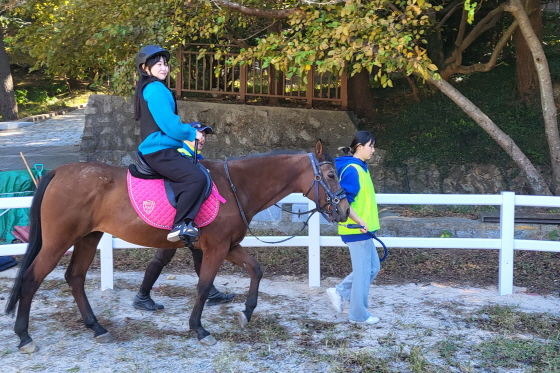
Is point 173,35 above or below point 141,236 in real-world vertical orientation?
above

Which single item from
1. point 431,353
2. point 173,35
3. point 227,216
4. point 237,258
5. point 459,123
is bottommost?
point 431,353

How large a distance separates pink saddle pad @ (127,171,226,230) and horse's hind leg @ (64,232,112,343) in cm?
72

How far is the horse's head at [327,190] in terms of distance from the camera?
16.4 feet

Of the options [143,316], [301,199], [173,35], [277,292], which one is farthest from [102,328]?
[173,35]

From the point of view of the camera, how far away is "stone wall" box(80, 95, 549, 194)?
37.3ft

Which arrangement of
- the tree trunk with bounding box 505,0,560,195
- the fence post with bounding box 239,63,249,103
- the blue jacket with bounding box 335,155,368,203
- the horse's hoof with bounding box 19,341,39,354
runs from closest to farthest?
the horse's hoof with bounding box 19,341,39,354 → the blue jacket with bounding box 335,155,368,203 → the tree trunk with bounding box 505,0,560,195 → the fence post with bounding box 239,63,249,103

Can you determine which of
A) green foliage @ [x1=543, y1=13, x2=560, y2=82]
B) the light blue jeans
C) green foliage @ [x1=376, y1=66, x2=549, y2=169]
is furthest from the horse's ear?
green foliage @ [x1=543, y1=13, x2=560, y2=82]

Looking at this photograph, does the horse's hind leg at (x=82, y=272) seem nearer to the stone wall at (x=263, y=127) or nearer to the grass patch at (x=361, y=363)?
the grass patch at (x=361, y=363)

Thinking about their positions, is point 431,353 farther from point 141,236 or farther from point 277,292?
point 141,236

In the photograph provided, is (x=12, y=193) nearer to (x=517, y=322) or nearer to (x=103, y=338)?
(x=103, y=338)

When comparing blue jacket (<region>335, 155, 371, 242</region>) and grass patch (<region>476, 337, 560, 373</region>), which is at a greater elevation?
blue jacket (<region>335, 155, 371, 242</region>)

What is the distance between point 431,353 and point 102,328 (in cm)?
291

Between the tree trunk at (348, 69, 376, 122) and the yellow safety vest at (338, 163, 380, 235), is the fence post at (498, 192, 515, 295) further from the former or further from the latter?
the tree trunk at (348, 69, 376, 122)

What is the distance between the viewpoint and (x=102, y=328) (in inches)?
206
